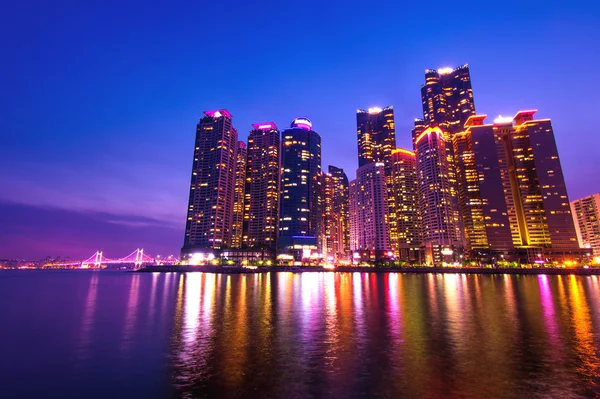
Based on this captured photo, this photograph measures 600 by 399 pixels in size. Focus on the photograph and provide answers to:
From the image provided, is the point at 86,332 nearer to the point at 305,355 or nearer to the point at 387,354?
the point at 305,355

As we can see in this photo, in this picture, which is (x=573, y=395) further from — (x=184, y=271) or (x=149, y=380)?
(x=184, y=271)

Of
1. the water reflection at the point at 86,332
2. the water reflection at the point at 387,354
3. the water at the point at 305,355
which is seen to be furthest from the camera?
the water reflection at the point at 86,332

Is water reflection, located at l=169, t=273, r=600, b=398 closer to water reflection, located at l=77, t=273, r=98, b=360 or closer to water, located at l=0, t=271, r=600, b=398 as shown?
water, located at l=0, t=271, r=600, b=398

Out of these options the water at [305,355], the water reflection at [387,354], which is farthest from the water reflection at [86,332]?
the water reflection at [387,354]

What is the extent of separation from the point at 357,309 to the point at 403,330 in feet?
43.7

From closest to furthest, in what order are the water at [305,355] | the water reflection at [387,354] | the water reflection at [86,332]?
the water reflection at [387,354], the water at [305,355], the water reflection at [86,332]

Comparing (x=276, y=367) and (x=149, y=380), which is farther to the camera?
(x=276, y=367)

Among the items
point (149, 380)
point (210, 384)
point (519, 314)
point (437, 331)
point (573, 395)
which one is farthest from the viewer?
point (519, 314)

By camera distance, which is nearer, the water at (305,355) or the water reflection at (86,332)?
the water at (305,355)

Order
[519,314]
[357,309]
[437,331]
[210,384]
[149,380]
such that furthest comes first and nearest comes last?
[357,309]
[519,314]
[437,331]
[149,380]
[210,384]

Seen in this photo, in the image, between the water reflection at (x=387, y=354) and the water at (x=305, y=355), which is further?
the water at (x=305, y=355)

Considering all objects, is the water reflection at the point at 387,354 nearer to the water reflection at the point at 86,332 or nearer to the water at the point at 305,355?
the water at the point at 305,355

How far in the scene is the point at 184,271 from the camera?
198875 millimetres

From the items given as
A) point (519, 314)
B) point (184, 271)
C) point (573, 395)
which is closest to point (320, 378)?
point (573, 395)
